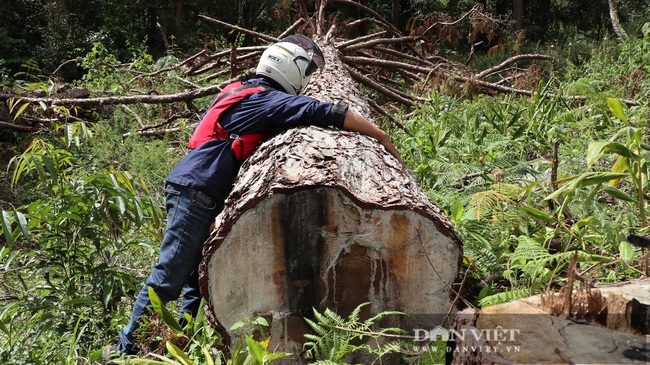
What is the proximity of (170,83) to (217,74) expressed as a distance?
69 cm

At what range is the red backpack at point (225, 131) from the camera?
138 inches

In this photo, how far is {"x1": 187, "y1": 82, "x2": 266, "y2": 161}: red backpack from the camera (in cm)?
350

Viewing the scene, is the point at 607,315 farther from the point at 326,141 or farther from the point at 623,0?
the point at 623,0

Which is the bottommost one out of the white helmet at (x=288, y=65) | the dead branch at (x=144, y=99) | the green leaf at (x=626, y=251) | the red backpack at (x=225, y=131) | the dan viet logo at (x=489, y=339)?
the dan viet logo at (x=489, y=339)

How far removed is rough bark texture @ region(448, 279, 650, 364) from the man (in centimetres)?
163

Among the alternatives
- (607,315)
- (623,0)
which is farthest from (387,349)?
(623,0)

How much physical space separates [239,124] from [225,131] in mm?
94

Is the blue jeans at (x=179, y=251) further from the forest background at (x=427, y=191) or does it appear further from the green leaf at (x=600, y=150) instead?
the green leaf at (x=600, y=150)

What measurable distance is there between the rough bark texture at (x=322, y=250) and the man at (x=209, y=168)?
1.47 ft

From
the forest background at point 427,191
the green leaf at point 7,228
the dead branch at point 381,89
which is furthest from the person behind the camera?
the dead branch at point 381,89

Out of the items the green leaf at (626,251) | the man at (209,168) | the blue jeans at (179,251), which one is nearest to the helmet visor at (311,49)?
the man at (209,168)

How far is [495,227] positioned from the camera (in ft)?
12.8

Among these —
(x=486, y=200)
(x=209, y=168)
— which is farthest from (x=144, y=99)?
(x=486, y=200)

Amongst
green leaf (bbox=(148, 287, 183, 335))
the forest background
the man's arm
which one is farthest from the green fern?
the man's arm
